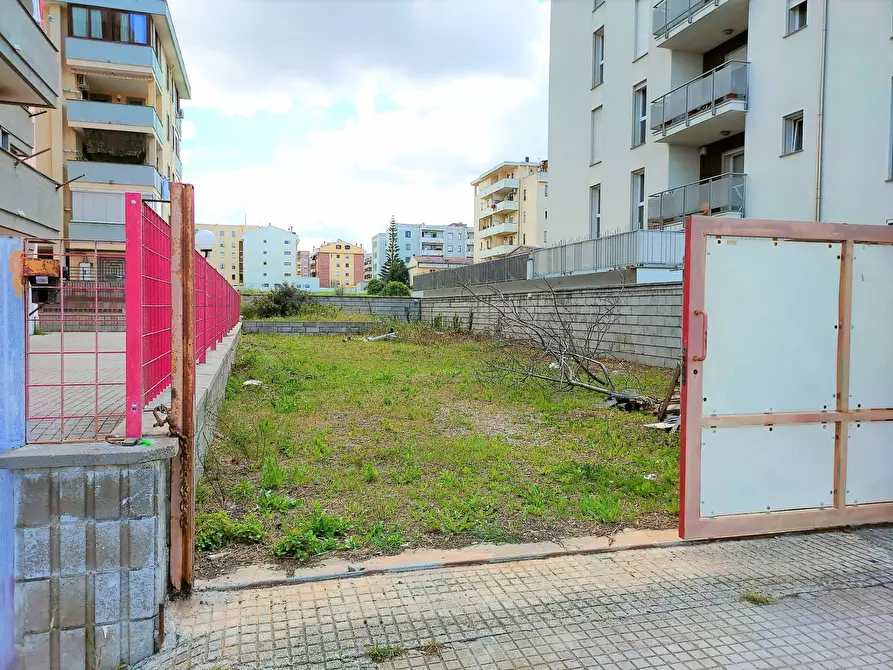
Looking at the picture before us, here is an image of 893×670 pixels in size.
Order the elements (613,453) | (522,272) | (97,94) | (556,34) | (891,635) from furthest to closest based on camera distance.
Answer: (97,94), (556,34), (522,272), (613,453), (891,635)

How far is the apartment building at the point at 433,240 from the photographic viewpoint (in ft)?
412

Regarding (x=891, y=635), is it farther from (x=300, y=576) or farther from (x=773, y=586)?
(x=300, y=576)

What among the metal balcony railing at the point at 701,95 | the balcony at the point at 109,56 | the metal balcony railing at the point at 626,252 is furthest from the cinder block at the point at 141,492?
the balcony at the point at 109,56

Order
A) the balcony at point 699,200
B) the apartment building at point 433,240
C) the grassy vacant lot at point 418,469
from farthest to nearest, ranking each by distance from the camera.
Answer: the apartment building at point 433,240, the balcony at point 699,200, the grassy vacant lot at point 418,469

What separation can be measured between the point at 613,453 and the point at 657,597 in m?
3.07

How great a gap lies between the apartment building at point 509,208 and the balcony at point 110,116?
126ft

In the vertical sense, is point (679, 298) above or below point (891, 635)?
above

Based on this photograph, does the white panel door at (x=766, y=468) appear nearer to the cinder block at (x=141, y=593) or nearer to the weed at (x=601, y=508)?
the weed at (x=601, y=508)

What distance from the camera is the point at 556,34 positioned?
88.8 feet

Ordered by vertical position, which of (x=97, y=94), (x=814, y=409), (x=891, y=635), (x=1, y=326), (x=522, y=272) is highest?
(x=97, y=94)

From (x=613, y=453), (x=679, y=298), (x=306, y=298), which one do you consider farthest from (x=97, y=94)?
(x=613, y=453)

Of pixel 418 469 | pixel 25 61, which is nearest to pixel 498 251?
pixel 25 61

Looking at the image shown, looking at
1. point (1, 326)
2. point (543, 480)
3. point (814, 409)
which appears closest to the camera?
point (1, 326)

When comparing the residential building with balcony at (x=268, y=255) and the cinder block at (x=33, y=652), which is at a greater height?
the residential building with balcony at (x=268, y=255)
